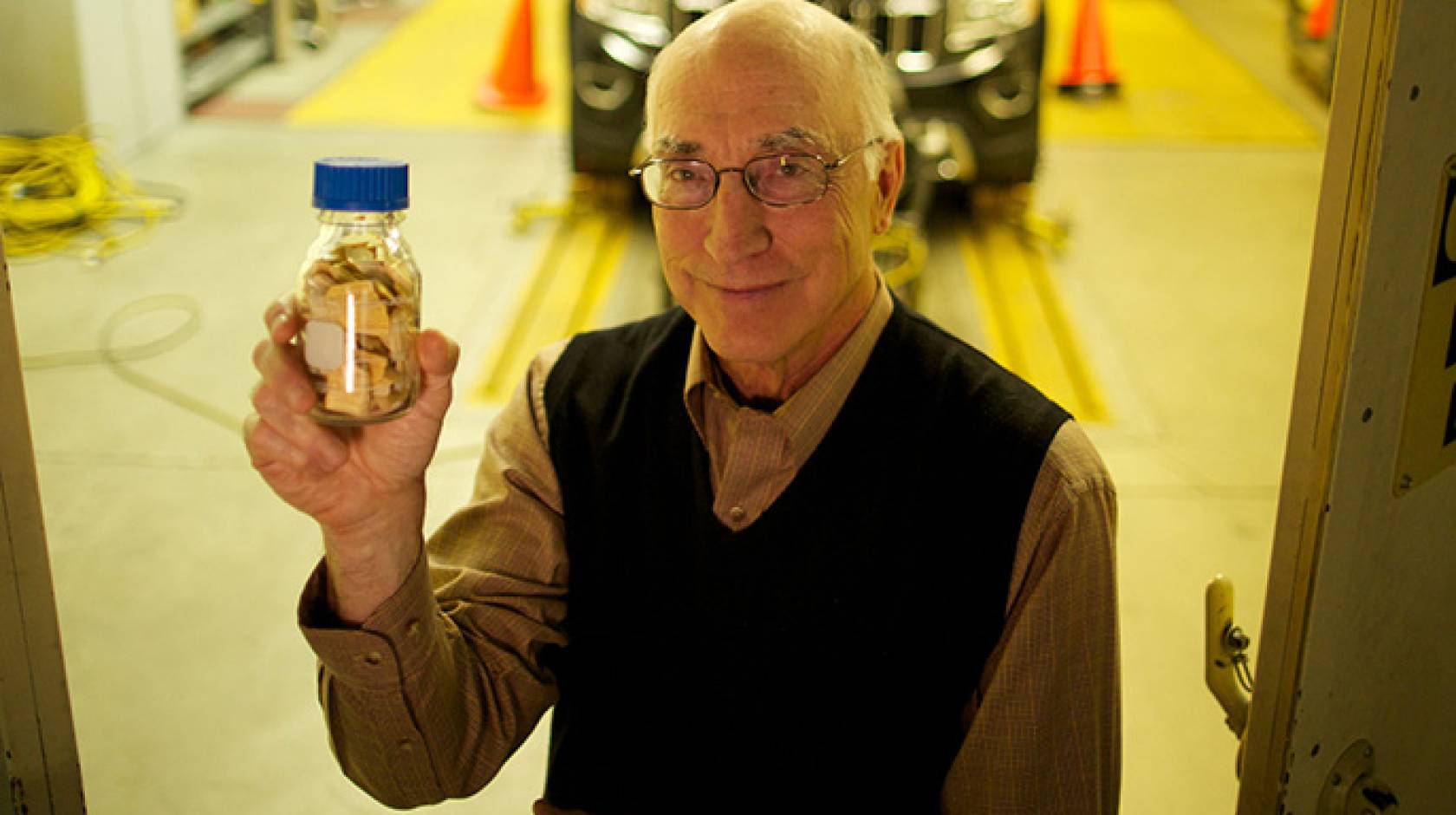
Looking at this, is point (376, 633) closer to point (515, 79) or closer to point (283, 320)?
point (283, 320)

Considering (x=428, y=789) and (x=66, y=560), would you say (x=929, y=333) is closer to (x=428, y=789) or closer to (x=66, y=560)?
(x=428, y=789)

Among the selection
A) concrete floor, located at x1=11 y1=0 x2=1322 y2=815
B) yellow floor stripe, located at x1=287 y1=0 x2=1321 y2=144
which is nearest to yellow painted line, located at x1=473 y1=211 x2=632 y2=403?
concrete floor, located at x1=11 y1=0 x2=1322 y2=815

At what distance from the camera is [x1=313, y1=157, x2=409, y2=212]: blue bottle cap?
49.3 inches

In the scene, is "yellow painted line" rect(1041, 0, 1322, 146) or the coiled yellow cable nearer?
the coiled yellow cable

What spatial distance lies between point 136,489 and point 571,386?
99.2 inches

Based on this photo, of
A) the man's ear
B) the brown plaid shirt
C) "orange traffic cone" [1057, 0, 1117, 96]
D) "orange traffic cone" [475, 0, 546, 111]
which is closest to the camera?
the brown plaid shirt

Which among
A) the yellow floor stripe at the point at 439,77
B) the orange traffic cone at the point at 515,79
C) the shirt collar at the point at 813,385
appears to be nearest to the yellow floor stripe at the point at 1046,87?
the yellow floor stripe at the point at 439,77

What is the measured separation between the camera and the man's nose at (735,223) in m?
1.68

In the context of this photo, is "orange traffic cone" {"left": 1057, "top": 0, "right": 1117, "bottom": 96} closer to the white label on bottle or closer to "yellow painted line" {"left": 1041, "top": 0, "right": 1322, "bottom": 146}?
"yellow painted line" {"left": 1041, "top": 0, "right": 1322, "bottom": 146}

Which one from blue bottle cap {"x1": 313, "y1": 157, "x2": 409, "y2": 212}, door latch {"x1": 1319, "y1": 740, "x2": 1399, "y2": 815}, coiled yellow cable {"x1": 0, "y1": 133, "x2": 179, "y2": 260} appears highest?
blue bottle cap {"x1": 313, "y1": 157, "x2": 409, "y2": 212}

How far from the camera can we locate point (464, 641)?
171 cm

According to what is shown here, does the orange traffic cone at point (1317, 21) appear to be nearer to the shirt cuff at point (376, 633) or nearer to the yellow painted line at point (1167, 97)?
the yellow painted line at point (1167, 97)

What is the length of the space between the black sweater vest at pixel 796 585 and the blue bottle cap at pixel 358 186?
1.84 feet

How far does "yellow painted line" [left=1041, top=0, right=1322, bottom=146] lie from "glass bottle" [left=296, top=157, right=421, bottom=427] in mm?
5531
